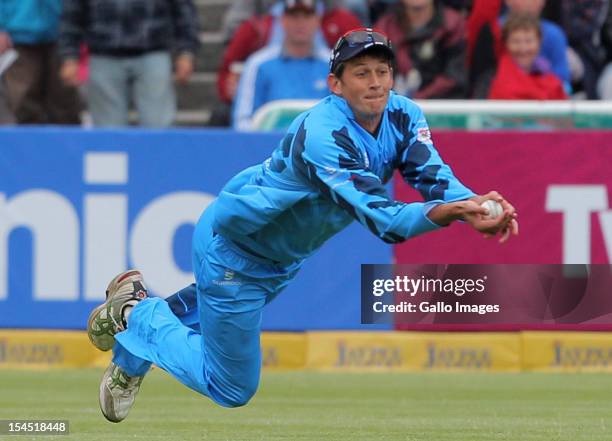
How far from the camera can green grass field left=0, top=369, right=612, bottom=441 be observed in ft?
28.0

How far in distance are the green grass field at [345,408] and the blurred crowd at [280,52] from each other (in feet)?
9.43

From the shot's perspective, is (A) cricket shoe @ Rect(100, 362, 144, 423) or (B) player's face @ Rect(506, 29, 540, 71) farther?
(B) player's face @ Rect(506, 29, 540, 71)

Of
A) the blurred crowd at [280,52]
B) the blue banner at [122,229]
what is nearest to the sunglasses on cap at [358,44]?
the blue banner at [122,229]

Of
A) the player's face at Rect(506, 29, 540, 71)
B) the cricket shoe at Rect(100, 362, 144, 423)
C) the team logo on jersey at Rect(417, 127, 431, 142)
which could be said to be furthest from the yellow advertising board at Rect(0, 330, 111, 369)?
the team logo on jersey at Rect(417, 127, 431, 142)

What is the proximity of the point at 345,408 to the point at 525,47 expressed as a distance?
182 inches

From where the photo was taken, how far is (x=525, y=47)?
13.4m

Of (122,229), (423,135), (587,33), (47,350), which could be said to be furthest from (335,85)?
(587,33)

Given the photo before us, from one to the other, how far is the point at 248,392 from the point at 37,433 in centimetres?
136

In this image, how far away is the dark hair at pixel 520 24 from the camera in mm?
13383

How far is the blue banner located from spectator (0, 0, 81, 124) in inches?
105

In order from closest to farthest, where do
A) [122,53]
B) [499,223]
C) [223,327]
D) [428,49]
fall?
[499,223], [223,327], [122,53], [428,49]

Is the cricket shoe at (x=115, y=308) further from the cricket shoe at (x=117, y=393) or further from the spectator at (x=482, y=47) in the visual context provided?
the spectator at (x=482, y=47)

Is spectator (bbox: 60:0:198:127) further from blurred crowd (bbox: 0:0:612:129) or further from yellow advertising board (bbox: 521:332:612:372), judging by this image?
yellow advertising board (bbox: 521:332:612:372)

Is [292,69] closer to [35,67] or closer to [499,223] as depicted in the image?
[35,67]
